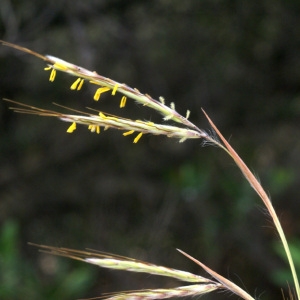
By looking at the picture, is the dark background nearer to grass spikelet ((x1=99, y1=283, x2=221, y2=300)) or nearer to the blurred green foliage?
the blurred green foliage

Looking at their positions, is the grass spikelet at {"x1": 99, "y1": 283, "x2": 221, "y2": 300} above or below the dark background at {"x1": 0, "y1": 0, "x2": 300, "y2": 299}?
above

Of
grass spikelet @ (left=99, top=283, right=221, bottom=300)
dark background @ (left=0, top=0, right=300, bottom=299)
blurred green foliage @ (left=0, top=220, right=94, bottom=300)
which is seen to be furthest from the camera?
dark background @ (left=0, top=0, right=300, bottom=299)

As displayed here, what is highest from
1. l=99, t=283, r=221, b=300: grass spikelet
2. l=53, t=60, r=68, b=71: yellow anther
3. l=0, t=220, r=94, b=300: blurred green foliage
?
l=53, t=60, r=68, b=71: yellow anther

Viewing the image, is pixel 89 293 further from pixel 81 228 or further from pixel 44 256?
pixel 44 256

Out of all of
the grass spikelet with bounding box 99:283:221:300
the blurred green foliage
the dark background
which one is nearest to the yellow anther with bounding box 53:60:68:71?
the grass spikelet with bounding box 99:283:221:300

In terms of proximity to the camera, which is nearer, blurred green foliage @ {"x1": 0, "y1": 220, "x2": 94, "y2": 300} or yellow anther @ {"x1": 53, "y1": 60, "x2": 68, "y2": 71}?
yellow anther @ {"x1": 53, "y1": 60, "x2": 68, "y2": 71}

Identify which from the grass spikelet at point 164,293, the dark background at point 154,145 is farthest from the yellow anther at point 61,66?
the dark background at point 154,145

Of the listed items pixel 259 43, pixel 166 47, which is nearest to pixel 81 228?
pixel 166 47

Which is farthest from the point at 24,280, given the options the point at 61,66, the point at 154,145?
the point at 61,66

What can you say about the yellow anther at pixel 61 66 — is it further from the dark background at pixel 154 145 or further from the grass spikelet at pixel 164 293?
the dark background at pixel 154 145
